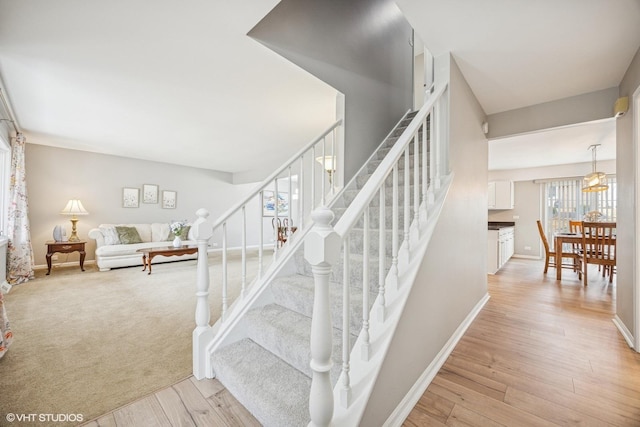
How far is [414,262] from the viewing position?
140 cm

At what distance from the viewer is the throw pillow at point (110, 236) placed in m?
5.09

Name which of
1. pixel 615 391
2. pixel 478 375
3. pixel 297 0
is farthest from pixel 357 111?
pixel 615 391

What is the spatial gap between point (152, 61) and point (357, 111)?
7.10ft

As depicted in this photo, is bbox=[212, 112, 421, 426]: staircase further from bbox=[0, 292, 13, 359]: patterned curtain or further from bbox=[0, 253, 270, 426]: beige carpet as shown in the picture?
bbox=[0, 292, 13, 359]: patterned curtain

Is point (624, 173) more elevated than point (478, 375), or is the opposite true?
point (624, 173)

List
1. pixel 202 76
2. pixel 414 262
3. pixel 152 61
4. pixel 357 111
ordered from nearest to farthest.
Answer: pixel 414 262
pixel 152 61
pixel 202 76
pixel 357 111

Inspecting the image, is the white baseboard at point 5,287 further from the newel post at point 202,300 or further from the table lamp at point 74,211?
the newel post at point 202,300

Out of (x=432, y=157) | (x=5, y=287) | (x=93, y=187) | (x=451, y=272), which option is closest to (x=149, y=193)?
(x=93, y=187)

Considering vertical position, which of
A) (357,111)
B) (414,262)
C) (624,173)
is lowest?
(414,262)

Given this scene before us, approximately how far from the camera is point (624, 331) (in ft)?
7.08

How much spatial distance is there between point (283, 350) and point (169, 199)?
6553 millimetres

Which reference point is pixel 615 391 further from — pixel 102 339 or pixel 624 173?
pixel 102 339

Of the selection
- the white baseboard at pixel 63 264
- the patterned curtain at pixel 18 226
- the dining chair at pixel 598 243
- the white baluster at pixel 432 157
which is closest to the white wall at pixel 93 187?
the white baseboard at pixel 63 264

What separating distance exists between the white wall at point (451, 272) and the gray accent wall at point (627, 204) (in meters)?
1.02
